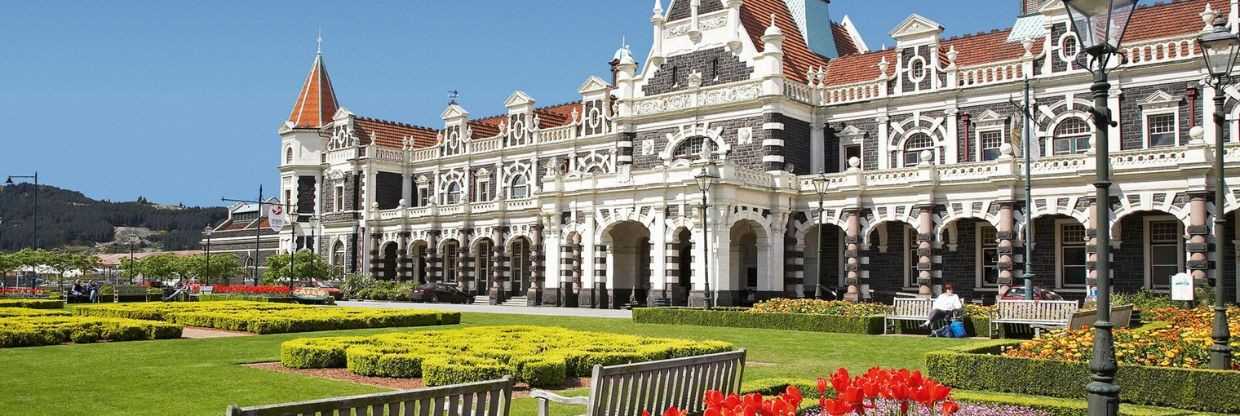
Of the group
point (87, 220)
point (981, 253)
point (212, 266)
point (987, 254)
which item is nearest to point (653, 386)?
point (981, 253)

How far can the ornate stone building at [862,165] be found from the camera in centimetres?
3584

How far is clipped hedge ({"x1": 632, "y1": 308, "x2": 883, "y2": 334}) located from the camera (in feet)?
87.1

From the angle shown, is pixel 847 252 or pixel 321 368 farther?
pixel 847 252

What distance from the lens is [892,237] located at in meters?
42.1

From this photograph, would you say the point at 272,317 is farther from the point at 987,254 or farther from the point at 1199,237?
the point at 1199,237

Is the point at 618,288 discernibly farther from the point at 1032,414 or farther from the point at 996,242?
the point at 1032,414

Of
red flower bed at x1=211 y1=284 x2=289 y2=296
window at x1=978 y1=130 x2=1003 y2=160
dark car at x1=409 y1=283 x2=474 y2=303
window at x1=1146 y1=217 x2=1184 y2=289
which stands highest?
window at x1=978 y1=130 x2=1003 y2=160

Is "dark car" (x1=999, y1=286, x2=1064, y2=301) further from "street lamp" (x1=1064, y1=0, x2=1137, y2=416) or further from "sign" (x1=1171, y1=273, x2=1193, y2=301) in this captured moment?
"street lamp" (x1=1064, y1=0, x2=1137, y2=416)

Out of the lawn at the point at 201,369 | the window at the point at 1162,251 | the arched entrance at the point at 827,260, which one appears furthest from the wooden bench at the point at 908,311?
the arched entrance at the point at 827,260

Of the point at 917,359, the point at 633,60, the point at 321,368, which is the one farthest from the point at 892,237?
the point at 321,368

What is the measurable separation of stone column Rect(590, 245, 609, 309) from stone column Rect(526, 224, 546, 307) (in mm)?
6455

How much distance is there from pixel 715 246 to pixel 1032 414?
28.6 metres

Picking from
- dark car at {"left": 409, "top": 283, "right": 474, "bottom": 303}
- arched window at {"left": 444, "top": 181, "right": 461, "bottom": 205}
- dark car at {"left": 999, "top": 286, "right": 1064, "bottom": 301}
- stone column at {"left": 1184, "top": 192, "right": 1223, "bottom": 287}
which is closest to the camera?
dark car at {"left": 999, "top": 286, "right": 1064, "bottom": 301}

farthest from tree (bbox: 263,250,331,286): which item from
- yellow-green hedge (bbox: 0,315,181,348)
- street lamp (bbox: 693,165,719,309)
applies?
yellow-green hedge (bbox: 0,315,181,348)
